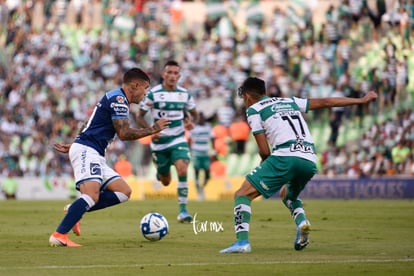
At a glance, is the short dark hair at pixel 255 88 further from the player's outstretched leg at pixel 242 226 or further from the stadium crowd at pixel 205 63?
the stadium crowd at pixel 205 63

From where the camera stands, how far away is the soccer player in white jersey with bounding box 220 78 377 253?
13.1 meters

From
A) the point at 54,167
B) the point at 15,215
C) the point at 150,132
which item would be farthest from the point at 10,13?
the point at 150,132

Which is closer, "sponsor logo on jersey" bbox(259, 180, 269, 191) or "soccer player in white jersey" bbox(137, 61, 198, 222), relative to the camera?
"sponsor logo on jersey" bbox(259, 180, 269, 191)

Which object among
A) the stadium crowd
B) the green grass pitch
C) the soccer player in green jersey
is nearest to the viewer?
the green grass pitch

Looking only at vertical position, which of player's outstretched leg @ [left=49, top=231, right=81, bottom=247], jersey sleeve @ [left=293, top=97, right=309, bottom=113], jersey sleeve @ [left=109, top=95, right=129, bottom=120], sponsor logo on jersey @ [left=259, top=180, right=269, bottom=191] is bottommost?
player's outstretched leg @ [left=49, top=231, right=81, bottom=247]

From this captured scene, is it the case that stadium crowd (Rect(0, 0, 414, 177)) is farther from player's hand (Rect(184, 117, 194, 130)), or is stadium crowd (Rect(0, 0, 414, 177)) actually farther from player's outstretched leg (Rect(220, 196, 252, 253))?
player's outstretched leg (Rect(220, 196, 252, 253))

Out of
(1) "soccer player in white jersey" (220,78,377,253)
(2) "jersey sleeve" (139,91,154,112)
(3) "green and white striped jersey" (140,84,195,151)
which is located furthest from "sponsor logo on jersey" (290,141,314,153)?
(2) "jersey sleeve" (139,91,154,112)

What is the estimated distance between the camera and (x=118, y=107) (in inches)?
555

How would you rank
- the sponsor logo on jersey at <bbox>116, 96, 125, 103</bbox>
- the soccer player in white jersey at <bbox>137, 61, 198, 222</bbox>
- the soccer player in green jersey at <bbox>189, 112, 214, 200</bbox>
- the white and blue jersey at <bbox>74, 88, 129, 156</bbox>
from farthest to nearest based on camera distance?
the soccer player in green jersey at <bbox>189, 112, 214, 200</bbox> < the soccer player in white jersey at <bbox>137, 61, 198, 222</bbox> < the white and blue jersey at <bbox>74, 88, 129, 156</bbox> < the sponsor logo on jersey at <bbox>116, 96, 125, 103</bbox>

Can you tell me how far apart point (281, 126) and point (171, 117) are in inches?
311

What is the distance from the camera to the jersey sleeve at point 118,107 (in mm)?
14094

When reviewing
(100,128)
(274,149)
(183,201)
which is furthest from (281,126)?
(183,201)

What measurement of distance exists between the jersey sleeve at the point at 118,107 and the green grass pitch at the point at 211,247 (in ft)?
6.01

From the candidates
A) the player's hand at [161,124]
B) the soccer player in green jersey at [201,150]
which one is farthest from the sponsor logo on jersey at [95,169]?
the soccer player in green jersey at [201,150]
